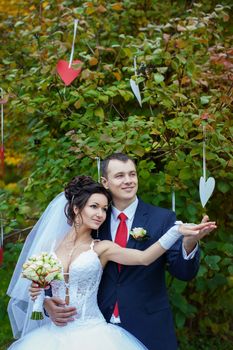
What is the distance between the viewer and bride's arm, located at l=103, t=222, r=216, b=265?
3.05m

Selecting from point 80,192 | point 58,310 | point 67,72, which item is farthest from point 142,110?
point 58,310

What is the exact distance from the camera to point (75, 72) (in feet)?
13.5

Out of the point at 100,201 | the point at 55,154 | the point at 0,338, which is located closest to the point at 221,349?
the point at 0,338

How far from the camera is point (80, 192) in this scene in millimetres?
3475

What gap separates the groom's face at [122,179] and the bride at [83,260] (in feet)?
0.24

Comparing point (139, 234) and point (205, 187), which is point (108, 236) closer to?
point (139, 234)

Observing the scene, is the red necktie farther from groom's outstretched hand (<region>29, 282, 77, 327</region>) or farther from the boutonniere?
groom's outstretched hand (<region>29, 282, 77, 327</region>)

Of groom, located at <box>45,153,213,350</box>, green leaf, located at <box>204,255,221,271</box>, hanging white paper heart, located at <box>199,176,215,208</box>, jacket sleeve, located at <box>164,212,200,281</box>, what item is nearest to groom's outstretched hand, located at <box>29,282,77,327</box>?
groom, located at <box>45,153,213,350</box>

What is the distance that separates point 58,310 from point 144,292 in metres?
0.45

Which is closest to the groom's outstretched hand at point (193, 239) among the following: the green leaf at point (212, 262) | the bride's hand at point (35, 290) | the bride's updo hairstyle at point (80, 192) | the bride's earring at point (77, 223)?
the bride's updo hairstyle at point (80, 192)

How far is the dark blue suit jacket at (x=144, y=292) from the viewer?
339 centimetres

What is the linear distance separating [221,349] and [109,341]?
2.78 metres

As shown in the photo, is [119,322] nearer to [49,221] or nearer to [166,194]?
[49,221]

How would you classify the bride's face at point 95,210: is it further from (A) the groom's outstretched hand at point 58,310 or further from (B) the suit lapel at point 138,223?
(A) the groom's outstretched hand at point 58,310
